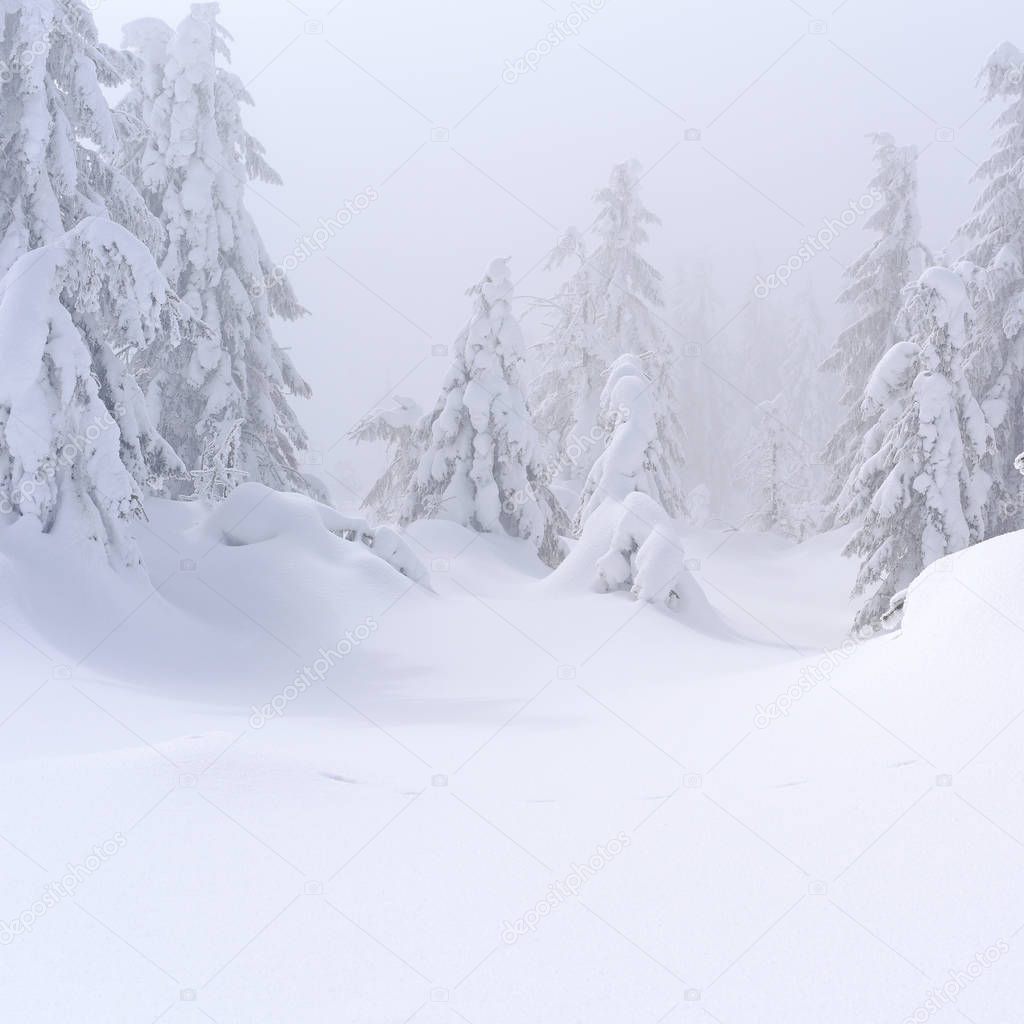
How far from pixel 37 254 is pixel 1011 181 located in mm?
20511

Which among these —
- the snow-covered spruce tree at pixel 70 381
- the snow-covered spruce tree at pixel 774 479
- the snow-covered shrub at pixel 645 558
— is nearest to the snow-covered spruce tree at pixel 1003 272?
the snow-covered shrub at pixel 645 558

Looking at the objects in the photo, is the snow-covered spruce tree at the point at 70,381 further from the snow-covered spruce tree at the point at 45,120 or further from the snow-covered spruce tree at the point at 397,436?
the snow-covered spruce tree at the point at 397,436

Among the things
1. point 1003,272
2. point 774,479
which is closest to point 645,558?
point 1003,272

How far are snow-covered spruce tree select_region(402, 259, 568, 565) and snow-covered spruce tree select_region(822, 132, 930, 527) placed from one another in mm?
11739

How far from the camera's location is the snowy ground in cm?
284

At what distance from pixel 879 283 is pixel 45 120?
2443 centimetres

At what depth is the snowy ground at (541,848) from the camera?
284cm

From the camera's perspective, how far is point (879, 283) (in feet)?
90.5

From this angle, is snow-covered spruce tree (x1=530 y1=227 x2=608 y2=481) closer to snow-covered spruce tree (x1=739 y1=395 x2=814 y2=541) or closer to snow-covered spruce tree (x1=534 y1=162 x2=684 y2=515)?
snow-covered spruce tree (x1=534 y1=162 x2=684 y2=515)

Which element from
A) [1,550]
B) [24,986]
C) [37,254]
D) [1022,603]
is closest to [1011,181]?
[1022,603]

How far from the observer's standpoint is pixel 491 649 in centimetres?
1103

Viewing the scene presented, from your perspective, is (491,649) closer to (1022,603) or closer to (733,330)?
(1022,603)

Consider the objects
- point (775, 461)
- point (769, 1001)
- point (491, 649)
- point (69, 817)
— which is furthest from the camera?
point (775, 461)

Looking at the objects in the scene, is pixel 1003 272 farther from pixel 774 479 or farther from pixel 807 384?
pixel 807 384
